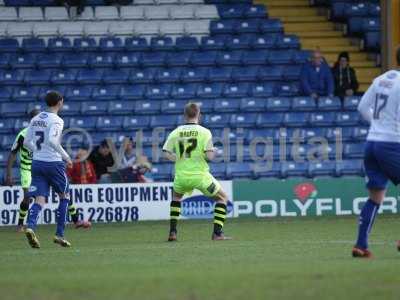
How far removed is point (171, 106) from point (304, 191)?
13.1ft

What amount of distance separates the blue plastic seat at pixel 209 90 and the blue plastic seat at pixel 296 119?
1.67 m

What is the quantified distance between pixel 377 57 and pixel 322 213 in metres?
6.48

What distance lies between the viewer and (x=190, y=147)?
1795 cm

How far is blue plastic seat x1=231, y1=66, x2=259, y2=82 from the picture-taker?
95.8 ft

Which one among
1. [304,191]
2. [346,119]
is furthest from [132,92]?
[304,191]

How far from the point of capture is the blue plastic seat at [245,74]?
2920cm

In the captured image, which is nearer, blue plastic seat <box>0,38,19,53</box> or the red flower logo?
the red flower logo

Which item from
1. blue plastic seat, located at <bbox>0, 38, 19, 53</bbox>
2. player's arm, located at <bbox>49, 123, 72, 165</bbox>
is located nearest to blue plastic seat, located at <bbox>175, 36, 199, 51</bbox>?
blue plastic seat, located at <bbox>0, 38, 19, 53</bbox>

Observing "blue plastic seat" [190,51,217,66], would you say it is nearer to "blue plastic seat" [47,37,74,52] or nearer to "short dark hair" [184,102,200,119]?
"blue plastic seat" [47,37,74,52]

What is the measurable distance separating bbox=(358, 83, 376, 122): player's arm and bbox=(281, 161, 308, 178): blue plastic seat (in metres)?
13.9

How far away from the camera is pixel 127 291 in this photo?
1026 cm

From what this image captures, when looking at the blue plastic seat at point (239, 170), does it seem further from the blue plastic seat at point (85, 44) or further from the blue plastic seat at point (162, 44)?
the blue plastic seat at point (85, 44)

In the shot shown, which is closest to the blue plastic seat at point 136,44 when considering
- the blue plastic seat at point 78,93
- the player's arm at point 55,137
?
the blue plastic seat at point 78,93

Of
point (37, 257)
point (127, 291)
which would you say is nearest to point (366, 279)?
point (127, 291)
